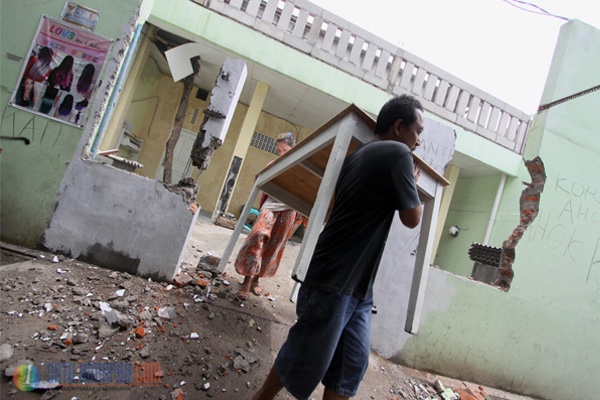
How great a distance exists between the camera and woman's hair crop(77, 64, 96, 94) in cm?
262

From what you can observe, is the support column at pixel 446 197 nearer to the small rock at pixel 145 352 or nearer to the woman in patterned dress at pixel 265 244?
the woman in patterned dress at pixel 265 244

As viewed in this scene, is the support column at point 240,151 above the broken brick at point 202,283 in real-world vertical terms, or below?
above

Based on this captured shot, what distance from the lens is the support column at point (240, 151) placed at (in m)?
7.76

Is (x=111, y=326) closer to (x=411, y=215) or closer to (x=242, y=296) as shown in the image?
(x=242, y=296)

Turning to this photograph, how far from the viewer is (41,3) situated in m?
2.58

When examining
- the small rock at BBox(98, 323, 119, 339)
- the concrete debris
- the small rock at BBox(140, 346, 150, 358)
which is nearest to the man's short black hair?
the concrete debris

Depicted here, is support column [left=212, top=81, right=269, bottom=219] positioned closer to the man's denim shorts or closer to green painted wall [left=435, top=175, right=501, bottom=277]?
the man's denim shorts

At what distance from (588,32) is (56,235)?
6.20m

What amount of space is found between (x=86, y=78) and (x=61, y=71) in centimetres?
20

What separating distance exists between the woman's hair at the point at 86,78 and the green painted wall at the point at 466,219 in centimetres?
923

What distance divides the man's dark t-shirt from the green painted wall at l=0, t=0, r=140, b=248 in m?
2.36

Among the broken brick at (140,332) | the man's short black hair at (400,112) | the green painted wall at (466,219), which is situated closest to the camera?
the man's short black hair at (400,112)

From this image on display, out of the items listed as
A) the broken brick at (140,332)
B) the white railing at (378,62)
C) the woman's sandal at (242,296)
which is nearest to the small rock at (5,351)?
the broken brick at (140,332)

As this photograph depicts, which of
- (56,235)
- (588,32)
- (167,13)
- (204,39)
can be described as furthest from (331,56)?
(56,235)
